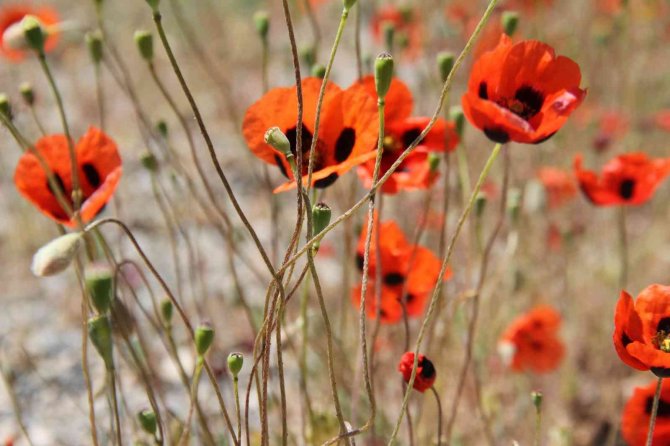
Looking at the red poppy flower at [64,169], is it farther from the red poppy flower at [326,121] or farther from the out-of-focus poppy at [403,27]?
the out-of-focus poppy at [403,27]

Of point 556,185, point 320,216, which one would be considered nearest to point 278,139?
point 320,216

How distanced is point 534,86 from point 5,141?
4252mm

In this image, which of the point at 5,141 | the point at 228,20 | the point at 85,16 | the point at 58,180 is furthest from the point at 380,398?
the point at 85,16

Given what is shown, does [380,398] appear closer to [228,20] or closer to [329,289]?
[329,289]

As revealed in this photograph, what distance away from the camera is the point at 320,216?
140 centimetres

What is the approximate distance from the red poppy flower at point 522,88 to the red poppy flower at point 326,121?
211mm

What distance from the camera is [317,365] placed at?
3.03 m

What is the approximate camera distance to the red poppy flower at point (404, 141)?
1.83 meters

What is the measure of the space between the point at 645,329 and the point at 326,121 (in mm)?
779

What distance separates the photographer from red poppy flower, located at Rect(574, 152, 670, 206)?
2184mm

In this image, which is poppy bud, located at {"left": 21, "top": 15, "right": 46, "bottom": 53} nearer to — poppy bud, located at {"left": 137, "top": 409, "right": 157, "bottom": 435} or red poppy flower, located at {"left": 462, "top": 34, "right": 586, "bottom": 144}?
poppy bud, located at {"left": 137, "top": 409, "right": 157, "bottom": 435}

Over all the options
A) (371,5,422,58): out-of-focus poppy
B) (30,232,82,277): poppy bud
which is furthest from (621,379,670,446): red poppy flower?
(371,5,422,58): out-of-focus poppy

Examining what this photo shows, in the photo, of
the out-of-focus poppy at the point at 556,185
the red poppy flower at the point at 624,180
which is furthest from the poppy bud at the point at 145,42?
the out-of-focus poppy at the point at 556,185

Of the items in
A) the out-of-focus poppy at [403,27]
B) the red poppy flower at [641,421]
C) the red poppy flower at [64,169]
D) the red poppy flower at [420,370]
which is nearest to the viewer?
the red poppy flower at [420,370]
